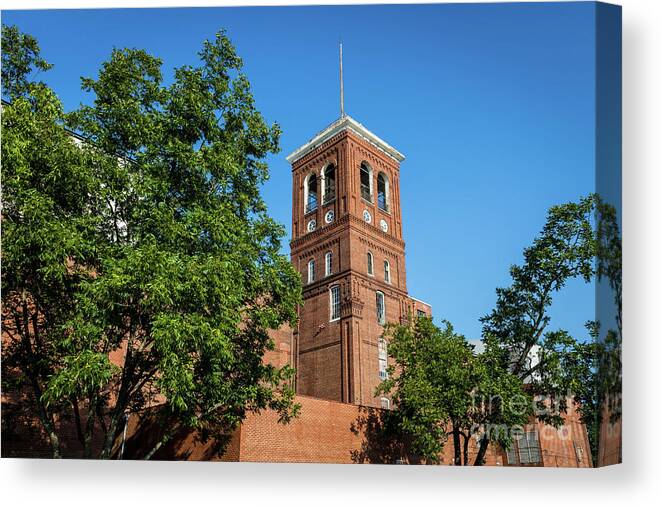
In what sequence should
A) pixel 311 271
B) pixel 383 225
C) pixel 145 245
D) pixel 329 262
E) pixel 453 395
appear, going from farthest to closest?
pixel 383 225 < pixel 311 271 < pixel 329 262 < pixel 453 395 < pixel 145 245

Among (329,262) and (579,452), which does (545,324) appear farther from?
(329,262)

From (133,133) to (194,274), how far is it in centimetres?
383

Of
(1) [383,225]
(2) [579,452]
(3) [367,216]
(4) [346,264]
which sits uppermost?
(3) [367,216]

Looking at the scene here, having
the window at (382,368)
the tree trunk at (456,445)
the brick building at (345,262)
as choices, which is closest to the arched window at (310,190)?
the brick building at (345,262)

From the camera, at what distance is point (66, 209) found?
12391mm

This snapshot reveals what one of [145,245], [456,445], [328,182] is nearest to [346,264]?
[328,182]

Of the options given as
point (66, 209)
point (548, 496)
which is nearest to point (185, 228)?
point (66, 209)

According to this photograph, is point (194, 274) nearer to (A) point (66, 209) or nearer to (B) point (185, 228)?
(B) point (185, 228)

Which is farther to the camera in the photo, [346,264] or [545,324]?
[346,264]

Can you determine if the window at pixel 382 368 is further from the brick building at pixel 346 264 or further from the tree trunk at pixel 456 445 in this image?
the tree trunk at pixel 456 445

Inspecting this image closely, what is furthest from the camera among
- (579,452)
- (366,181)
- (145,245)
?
(366,181)

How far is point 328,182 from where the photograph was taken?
3325cm

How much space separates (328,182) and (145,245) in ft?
72.0

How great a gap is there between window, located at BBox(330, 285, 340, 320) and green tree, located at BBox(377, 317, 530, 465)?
34.7 feet
